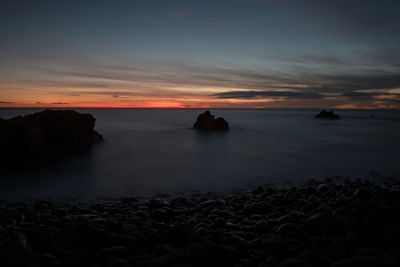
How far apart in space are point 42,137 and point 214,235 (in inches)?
474

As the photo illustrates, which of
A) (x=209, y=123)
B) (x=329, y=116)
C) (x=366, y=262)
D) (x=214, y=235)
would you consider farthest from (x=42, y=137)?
(x=329, y=116)

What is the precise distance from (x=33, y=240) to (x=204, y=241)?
8.08 feet

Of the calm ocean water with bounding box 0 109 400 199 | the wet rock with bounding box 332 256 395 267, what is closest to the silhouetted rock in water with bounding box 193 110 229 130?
the calm ocean water with bounding box 0 109 400 199

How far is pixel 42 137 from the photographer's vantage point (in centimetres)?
1258

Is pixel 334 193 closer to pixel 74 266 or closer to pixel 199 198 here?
pixel 199 198

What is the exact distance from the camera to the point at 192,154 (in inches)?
581

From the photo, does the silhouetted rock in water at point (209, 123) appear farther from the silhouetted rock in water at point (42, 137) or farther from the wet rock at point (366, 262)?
the wet rock at point (366, 262)

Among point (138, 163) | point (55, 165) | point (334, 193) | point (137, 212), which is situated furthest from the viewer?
point (138, 163)

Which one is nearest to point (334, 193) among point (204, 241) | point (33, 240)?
point (204, 241)

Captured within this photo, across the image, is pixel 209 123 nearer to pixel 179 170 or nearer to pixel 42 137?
pixel 179 170

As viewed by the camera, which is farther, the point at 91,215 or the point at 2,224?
the point at 91,215

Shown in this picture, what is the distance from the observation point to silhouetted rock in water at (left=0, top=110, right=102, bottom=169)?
11117 mm

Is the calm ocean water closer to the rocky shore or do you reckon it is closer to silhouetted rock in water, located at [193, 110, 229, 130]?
the rocky shore

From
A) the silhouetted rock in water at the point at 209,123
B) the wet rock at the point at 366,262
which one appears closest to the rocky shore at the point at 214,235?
the wet rock at the point at 366,262
